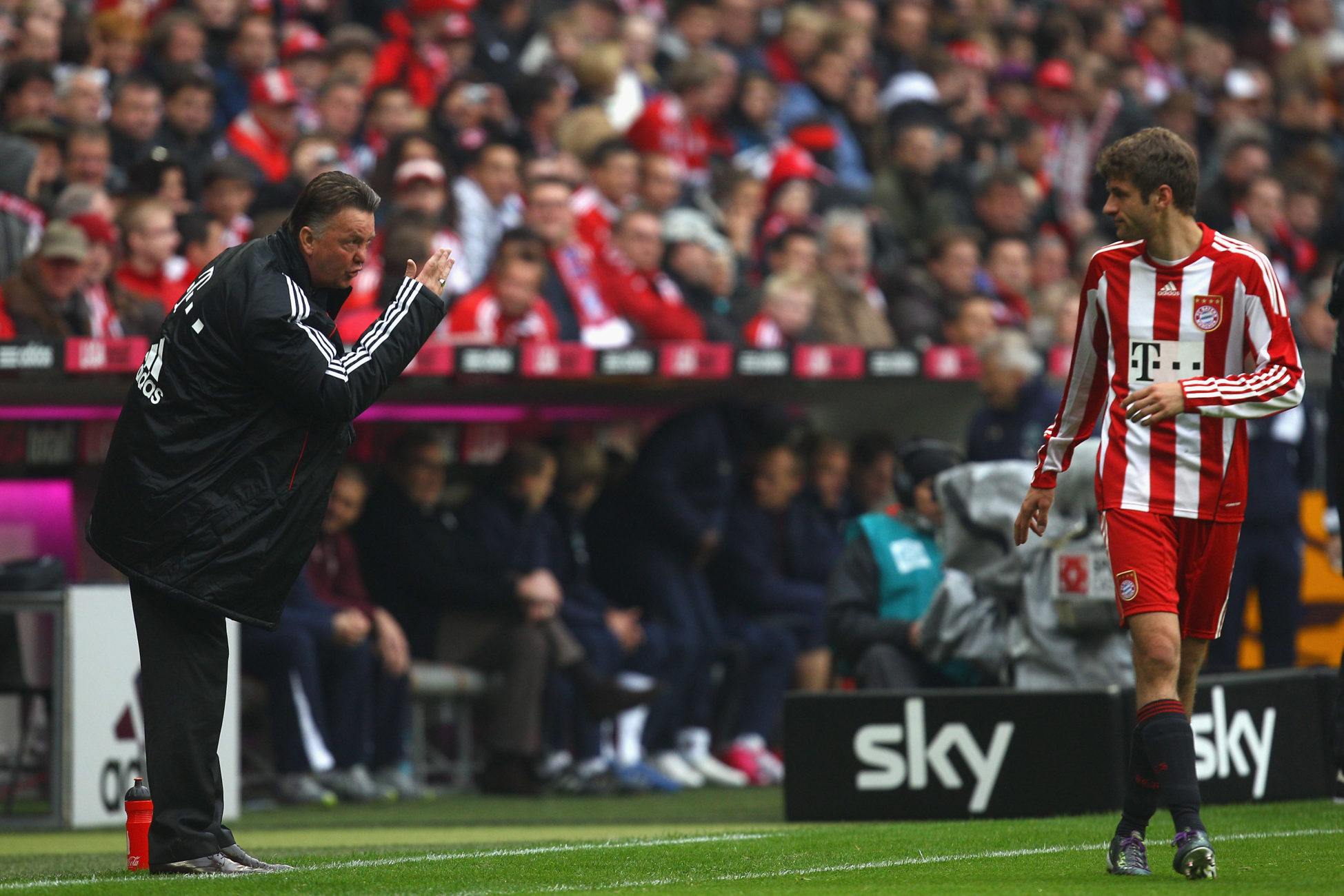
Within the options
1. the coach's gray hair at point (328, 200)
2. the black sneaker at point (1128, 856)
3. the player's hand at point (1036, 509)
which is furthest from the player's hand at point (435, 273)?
the black sneaker at point (1128, 856)

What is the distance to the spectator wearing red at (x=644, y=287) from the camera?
12.0m

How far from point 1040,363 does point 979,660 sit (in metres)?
2.88

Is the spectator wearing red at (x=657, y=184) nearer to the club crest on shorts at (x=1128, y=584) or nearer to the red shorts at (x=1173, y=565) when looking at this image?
the red shorts at (x=1173, y=565)

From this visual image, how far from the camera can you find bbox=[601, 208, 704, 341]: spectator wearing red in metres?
12.0

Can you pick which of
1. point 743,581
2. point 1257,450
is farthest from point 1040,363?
point 743,581

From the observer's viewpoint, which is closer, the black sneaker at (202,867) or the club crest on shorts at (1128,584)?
the club crest on shorts at (1128,584)

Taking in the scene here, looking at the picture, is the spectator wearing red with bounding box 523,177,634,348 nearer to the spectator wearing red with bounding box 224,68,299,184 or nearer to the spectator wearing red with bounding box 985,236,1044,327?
the spectator wearing red with bounding box 224,68,299,184

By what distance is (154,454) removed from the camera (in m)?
5.69

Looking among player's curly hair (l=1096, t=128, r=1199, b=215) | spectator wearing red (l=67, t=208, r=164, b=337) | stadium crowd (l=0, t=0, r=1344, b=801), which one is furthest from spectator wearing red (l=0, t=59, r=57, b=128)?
player's curly hair (l=1096, t=128, r=1199, b=215)

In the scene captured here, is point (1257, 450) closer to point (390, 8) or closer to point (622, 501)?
point (622, 501)

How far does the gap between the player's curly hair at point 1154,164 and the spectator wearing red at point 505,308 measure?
565 centimetres

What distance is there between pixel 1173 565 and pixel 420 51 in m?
10.1

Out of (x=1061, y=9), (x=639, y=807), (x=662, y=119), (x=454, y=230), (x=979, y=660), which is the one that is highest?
(x=1061, y=9)

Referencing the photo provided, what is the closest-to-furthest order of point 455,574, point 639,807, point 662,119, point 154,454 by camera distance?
1. point 154,454
2. point 639,807
3. point 455,574
4. point 662,119
